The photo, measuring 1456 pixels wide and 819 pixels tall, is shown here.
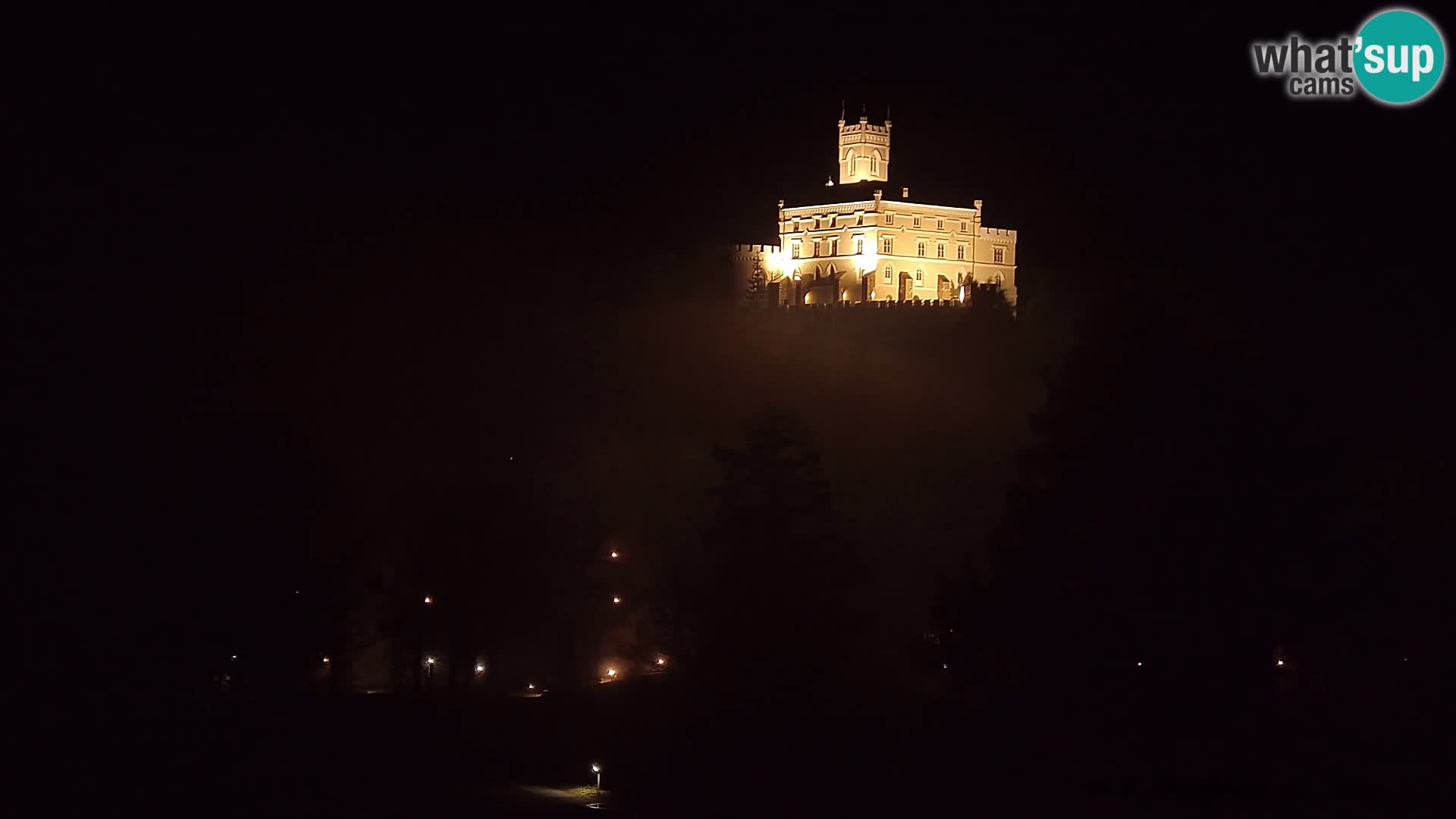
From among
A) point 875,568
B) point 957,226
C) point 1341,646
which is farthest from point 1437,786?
point 957,226

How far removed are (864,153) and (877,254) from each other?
1189cm

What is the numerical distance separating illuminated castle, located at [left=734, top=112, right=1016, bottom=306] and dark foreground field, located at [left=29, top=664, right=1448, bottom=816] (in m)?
57.0

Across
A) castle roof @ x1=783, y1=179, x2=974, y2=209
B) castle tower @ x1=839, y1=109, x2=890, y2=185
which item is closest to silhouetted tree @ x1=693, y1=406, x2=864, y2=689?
castle roof @ x1=783, y1=179, x2=974, y2=209

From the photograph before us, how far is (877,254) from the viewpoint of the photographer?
302 feet

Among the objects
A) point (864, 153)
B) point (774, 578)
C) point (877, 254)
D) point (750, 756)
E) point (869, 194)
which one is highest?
point (864, 153)

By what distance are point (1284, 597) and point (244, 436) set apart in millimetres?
20449

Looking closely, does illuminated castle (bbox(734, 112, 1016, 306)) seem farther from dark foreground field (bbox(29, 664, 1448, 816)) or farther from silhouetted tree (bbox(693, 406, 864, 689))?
dark foreground field (bbox(29, 664, 1448, 816))

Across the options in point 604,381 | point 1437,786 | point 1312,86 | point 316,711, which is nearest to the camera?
point 1437,786

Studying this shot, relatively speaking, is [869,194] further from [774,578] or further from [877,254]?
[774,578]

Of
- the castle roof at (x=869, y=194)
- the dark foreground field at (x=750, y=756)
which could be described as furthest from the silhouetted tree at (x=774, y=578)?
the castle roof at (x=869, y=194)

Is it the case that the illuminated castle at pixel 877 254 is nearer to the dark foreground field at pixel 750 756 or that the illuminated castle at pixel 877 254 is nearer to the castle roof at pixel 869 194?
the castle roof at pixel 869 194

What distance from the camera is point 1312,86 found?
138 ft

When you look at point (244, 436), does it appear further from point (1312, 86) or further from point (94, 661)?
point (1312, 86)

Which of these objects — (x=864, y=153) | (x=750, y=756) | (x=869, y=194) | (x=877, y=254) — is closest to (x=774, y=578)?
(x=750, y=756)
